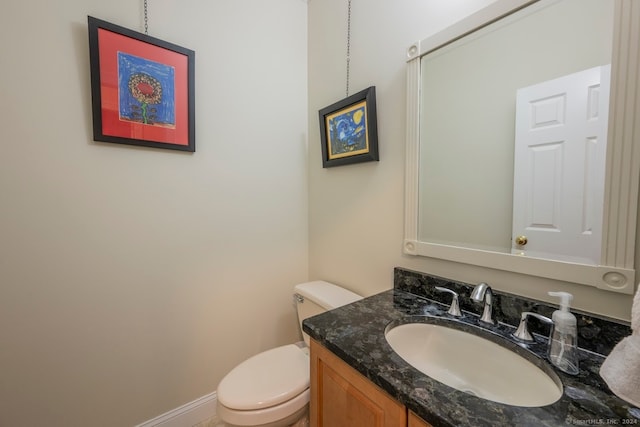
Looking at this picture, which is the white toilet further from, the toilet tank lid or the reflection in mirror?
the reflection in mirror

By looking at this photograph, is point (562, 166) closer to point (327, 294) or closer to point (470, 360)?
point (470, 360)

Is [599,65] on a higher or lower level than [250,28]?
lower

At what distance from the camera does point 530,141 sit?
85 centimetres

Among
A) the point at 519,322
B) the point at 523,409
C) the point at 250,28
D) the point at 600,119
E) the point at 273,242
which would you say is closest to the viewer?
the point at 523,409

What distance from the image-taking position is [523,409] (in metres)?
0.50

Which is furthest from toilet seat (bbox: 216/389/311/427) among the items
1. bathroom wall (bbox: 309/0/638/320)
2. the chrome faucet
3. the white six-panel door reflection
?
the white six-panel door reflection

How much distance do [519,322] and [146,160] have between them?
1.57 metres

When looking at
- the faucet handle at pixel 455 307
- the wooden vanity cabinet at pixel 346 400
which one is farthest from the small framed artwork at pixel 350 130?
the wooden vanity cabinet at pixel 346 400

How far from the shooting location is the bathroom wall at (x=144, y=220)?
37.6 inches

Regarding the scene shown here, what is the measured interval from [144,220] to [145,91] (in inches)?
22.5

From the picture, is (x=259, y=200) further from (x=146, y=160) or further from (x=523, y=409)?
(x=523, y=409)

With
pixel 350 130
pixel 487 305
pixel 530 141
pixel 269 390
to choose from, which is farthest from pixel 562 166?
pixel 269 390

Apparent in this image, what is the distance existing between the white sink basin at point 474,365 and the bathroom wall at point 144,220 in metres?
0.95

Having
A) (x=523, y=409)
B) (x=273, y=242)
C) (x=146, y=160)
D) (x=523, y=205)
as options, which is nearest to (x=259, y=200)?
(x=273, y=242)
